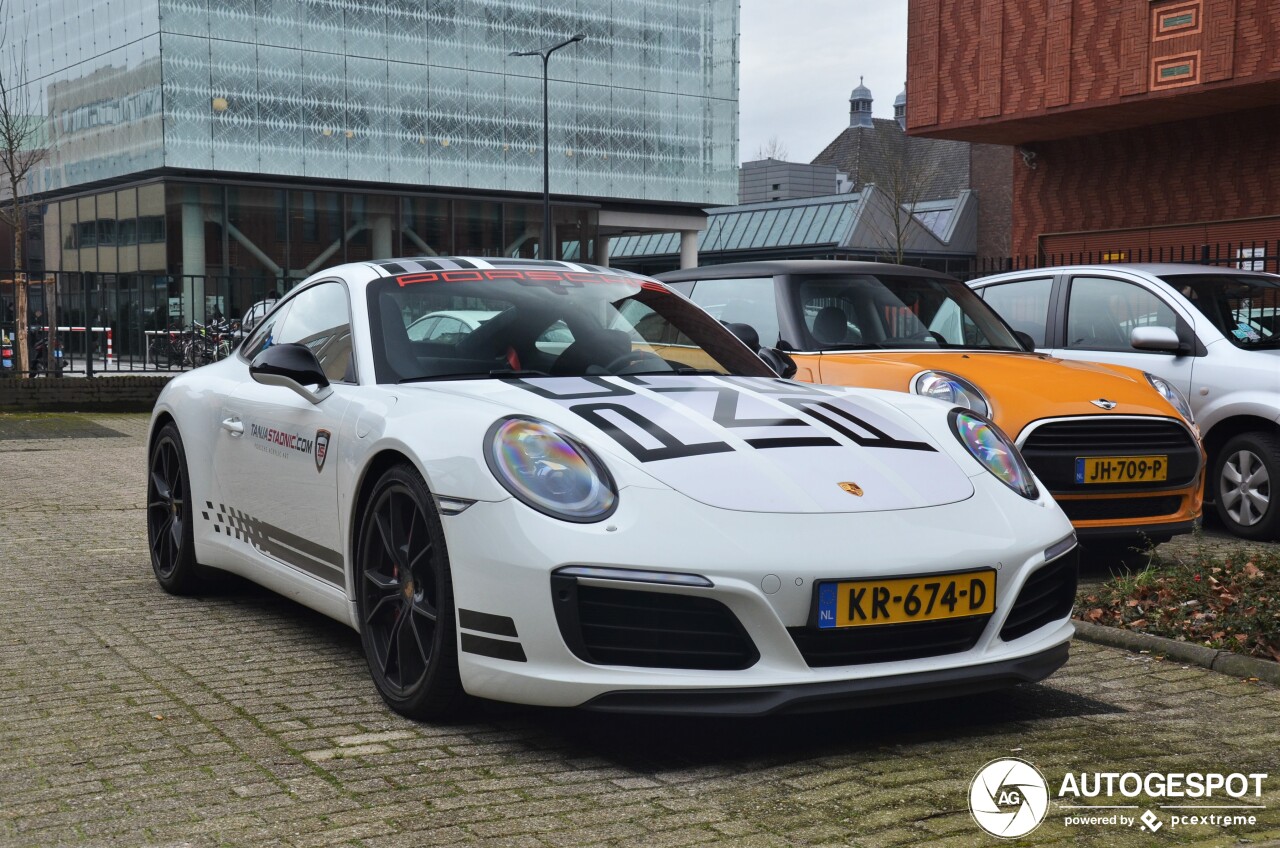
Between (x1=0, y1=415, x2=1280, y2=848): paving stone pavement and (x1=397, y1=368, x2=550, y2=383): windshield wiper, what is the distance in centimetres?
100

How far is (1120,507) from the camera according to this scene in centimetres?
688

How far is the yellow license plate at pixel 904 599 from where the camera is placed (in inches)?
146

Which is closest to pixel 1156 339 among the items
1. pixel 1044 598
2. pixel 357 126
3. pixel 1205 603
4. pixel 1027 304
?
pixel 1027 304

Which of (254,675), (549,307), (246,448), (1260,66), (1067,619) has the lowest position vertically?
(254,675)

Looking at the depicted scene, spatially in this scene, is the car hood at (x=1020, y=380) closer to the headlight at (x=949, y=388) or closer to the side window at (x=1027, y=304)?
the headlight at (x=949, y=388)

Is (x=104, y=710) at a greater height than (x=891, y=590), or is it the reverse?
(x=891, y=590)

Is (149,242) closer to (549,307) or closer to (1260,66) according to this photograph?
(1260,66)

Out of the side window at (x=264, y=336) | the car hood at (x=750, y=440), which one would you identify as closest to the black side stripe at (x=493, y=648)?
the car hood at (x=750, y=440)

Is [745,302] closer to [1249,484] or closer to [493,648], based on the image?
[1249,484]

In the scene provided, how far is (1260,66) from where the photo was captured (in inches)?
813

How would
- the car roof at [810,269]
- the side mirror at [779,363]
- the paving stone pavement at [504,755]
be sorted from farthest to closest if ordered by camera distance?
the car roof at [810,269], the side mirror at [779,363], the paving stone pavement at [504,755]

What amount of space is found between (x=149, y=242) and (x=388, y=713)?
3934 cm

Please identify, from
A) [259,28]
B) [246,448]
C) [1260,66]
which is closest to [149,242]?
[259,28]

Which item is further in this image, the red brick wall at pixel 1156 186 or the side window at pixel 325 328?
the red brick wall at pixel 1156 186
